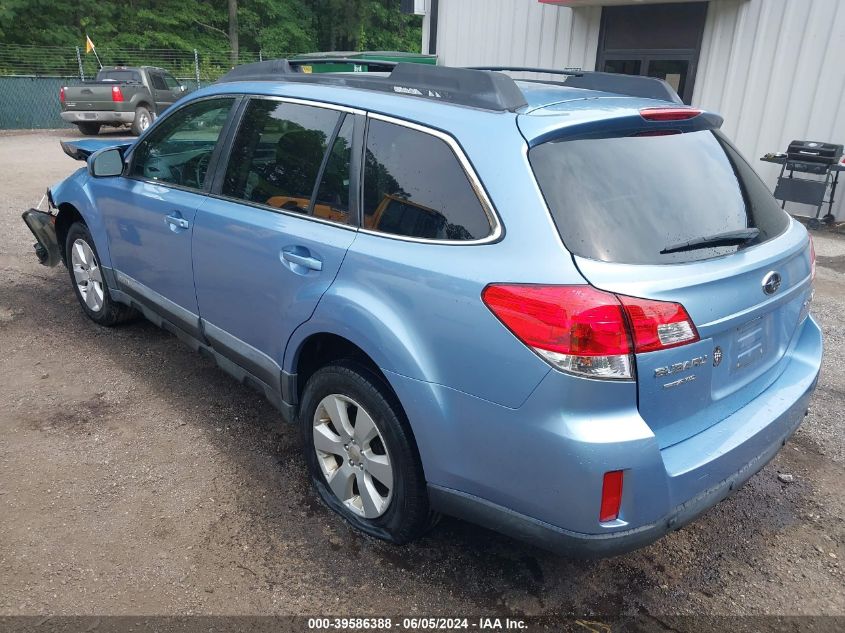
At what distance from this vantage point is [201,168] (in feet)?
11.5

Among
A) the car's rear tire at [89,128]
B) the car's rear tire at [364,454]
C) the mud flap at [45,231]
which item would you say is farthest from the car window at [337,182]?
the car's rear tire at [89,128]

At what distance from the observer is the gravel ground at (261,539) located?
2.47 metres

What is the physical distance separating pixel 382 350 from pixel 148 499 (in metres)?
1.45

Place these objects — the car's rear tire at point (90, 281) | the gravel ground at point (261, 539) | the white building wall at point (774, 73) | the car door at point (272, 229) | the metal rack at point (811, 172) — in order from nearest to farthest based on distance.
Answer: the gravel ground at point (261, 539)
the car door at point (272, 229)
the car's rear tire at point (90, 281)
the metal rack at point (811, 172)
the white building wall at point (774, 73)

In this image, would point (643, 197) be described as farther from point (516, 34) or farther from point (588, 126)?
point (516, 34)

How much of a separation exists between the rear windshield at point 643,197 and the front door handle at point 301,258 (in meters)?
0.99

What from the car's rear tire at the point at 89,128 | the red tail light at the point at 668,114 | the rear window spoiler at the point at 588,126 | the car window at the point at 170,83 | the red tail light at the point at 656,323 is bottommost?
the car's rear tire at the point at 89,128

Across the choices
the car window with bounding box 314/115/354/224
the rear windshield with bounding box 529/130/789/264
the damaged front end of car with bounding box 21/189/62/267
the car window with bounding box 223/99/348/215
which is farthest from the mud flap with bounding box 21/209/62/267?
the rear windshield with bounding box 529/130/789/264

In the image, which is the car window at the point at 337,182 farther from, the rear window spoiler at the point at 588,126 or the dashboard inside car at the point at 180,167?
the dashboard inside car at the point at 180,167

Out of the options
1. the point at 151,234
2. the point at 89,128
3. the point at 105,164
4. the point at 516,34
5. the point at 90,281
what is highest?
the point at 516,34

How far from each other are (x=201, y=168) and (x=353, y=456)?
1811 millimetres

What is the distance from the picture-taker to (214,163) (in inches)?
134

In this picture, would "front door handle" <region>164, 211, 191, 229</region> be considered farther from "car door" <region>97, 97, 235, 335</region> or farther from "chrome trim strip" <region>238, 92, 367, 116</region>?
"chrome trim strip" <region>238, 92, 367, 116</region>

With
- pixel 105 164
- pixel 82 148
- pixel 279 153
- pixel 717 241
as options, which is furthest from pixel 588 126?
pixel 82 148
